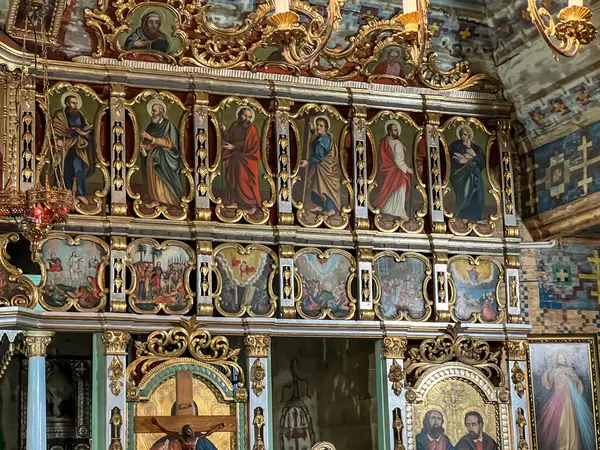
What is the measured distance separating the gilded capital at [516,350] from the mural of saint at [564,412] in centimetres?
50

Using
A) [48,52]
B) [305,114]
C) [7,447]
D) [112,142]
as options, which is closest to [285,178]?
[305,114]

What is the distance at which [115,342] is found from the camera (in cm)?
1320

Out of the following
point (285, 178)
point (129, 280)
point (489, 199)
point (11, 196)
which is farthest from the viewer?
point (489, 199)

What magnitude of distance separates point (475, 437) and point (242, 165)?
176 inches

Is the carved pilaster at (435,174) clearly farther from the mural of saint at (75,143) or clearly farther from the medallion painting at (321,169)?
the mural of saint at (75,143)

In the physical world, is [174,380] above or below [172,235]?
below

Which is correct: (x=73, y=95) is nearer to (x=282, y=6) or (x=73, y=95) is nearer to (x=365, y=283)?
(x=365, y=283)

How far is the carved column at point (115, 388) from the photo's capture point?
13.0 metres

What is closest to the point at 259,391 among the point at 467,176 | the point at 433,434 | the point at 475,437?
the point at 433,434

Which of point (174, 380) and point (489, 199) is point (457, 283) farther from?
point (174, 380)

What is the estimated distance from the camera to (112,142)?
13742 millimetres

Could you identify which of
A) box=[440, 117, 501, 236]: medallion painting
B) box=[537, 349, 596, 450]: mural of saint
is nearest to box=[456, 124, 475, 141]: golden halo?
box=[440, 117, 501, 236]: medallion painting

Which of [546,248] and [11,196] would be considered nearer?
[11,196]

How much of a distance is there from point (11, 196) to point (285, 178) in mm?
3777
